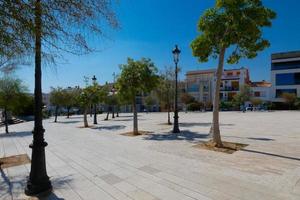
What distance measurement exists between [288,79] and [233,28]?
180 ft

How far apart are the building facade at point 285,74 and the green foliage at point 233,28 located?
52.8 metres

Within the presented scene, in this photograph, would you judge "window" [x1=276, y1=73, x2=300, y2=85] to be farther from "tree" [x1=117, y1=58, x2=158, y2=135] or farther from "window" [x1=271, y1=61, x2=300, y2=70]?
"tree" [x1=117, y1=58, x2=158, y2=135]

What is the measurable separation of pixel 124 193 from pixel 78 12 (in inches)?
142

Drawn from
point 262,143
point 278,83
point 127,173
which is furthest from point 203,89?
point 127,173

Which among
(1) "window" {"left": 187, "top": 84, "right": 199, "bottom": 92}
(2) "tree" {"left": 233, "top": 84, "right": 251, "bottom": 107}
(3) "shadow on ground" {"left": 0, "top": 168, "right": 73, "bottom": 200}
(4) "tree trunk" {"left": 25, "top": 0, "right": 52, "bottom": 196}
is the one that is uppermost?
(1) "window" {"left": 187, "top": 84, "right": 199, "bottom": 92}

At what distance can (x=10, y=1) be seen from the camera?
309 cm

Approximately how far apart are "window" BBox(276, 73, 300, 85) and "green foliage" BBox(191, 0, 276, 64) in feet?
174

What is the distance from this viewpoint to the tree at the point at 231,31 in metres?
8.52

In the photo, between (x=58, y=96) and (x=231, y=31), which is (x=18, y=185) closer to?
(x=231, y=31)

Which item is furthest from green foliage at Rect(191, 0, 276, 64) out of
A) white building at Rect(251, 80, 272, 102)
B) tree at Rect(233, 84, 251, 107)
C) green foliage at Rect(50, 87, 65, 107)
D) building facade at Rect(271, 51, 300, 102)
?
white building at Rect(251, 80, 272, 102)

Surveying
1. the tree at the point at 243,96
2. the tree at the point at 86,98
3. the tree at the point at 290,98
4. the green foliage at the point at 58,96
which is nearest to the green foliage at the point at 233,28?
the tree at the point at 86,98

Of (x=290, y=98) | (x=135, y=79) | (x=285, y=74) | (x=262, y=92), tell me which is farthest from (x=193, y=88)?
(x=135, y=79)

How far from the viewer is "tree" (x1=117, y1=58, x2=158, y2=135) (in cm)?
1385

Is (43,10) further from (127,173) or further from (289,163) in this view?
(289,163)
